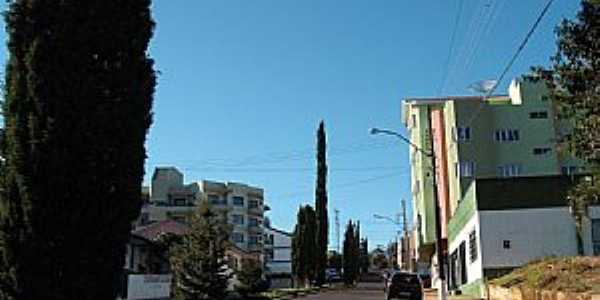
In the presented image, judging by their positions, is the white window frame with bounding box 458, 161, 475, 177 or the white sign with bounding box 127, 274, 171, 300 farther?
the white window frame with bounding box 458, 161, 475, 177

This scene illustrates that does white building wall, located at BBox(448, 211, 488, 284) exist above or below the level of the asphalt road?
above

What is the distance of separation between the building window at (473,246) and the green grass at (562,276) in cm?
930

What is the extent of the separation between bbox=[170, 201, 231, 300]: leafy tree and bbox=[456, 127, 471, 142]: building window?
34.7 m

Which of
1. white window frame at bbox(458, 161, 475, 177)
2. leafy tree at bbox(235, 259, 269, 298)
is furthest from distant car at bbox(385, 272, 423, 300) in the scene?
white window frame at bbox(458, 161, 475, 177)

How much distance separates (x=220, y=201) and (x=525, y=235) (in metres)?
86.9

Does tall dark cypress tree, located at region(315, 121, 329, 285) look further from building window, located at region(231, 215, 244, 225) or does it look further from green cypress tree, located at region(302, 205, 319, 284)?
building window, located at region(231, 215, 244, 225)

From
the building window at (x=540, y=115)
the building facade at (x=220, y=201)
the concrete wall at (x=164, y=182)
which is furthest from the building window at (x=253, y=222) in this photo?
the building window at (x=540, y=115)

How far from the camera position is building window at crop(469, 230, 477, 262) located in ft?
134

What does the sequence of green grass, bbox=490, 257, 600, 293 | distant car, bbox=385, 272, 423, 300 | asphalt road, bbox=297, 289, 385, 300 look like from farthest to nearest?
asphalt road, bbox=297, 289, 385, 300
distant car, bbox=385, 272, 423, 300
green grass, bbox=490, 257, 600, 293

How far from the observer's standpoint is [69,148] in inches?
535

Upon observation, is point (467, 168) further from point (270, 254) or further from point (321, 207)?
point (270, 254)

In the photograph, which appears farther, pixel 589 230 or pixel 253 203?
pixel 253 203

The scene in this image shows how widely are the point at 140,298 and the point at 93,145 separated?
33929mm

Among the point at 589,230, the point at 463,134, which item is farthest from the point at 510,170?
the point at 589,230
